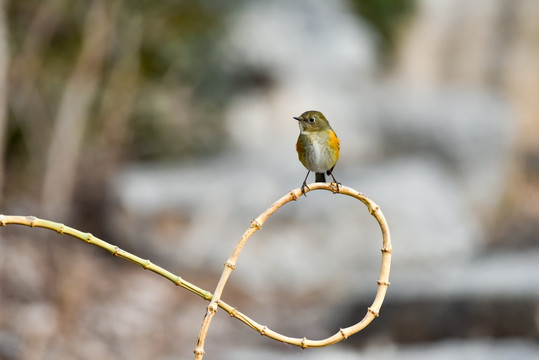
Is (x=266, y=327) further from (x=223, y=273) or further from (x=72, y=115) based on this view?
(x=72, y=115)

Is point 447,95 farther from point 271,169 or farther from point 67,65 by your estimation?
point 67,65

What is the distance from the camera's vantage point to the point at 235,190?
31.8ft

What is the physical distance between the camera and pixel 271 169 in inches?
405

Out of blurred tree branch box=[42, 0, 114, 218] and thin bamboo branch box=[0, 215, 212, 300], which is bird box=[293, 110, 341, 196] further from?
blurred tree branch box=[42, 0, 114, 218]

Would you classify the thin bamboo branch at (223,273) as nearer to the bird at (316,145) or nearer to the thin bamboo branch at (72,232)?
the thin bamboo branch at (72,232)

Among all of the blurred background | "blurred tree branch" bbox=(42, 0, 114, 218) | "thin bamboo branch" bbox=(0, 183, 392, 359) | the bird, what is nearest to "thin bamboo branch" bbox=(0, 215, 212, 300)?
"thin bamboo branch" bbox=(0, 183, 392, 359)

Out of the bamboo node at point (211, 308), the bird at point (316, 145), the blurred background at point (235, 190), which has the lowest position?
the bamboo node at point (211, 308)


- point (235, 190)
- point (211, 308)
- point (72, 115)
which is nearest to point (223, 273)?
point (211, 308)

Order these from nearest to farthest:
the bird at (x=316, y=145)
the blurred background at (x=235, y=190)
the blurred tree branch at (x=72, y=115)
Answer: the bird at (x=316, y=145) → the blurred background at (x=235, y=190) → the blurred tree branch at (x=72, y=115)

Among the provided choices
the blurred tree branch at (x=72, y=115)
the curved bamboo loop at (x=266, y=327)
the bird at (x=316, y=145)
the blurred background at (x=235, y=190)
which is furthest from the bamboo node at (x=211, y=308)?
the blurred tree branch at (x=72, y=115)

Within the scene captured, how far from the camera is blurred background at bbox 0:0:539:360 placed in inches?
283

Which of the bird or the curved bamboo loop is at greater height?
the bird

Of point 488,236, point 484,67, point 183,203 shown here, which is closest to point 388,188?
point 183,203

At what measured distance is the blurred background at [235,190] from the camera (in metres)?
7.20
